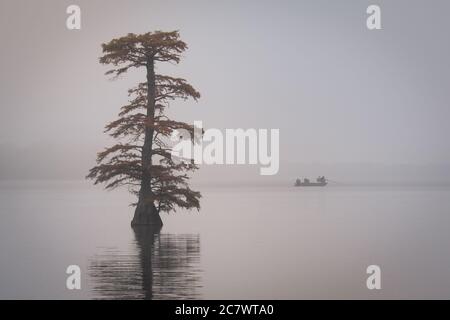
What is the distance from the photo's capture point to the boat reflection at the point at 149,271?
2441 centimetres

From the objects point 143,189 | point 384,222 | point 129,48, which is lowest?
point 384,222

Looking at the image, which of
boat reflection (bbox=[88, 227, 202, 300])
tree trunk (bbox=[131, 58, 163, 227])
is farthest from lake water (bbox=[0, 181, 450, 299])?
tree trunk (bbox=[131, 58, 163, 227])

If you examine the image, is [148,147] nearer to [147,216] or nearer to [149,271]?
[147,216]

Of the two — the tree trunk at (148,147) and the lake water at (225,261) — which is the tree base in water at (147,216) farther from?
the lake water at (225,261)

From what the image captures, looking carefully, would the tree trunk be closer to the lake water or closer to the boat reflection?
the lake water

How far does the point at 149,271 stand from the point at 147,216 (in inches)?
593

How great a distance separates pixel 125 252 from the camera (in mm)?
34562

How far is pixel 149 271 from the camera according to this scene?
1126 inches

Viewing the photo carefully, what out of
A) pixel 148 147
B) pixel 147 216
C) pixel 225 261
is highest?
pixel 148 147

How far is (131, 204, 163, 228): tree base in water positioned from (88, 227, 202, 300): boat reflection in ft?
10.7

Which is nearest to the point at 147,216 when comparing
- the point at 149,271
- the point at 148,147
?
the point at 148,147
